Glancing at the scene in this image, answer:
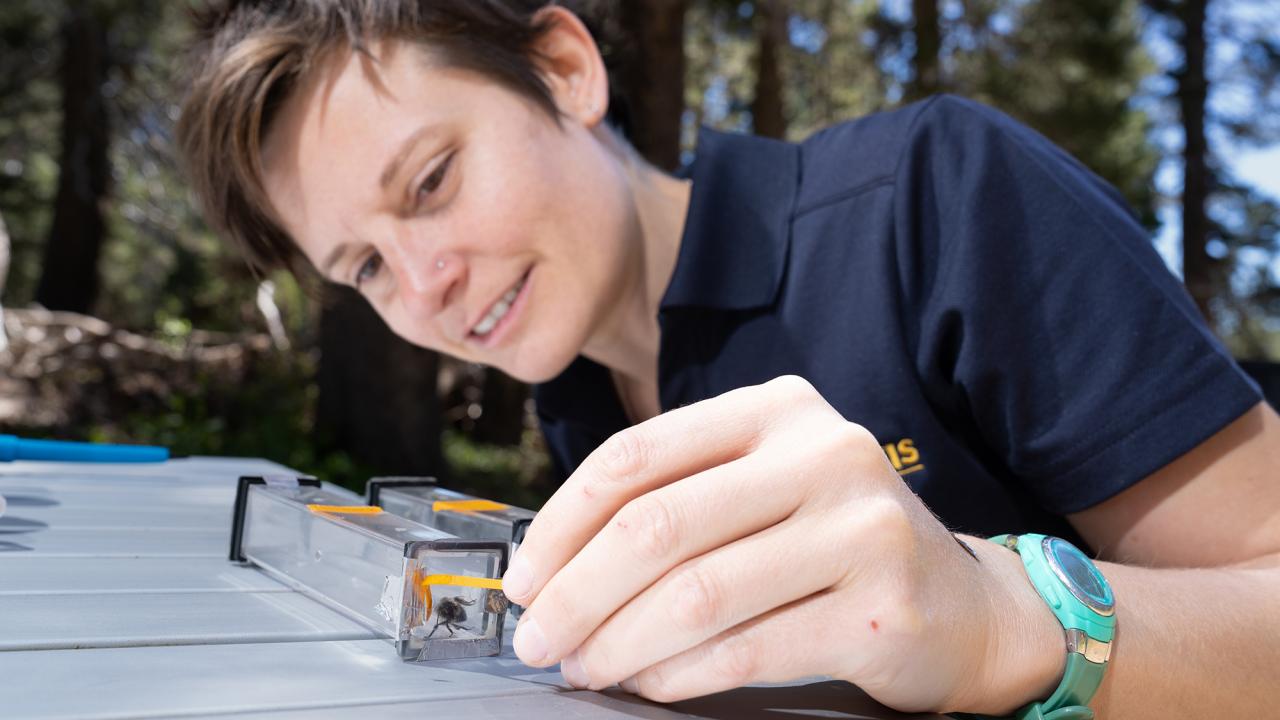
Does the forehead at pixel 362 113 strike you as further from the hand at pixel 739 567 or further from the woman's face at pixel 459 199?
the hand at pixel 739 567

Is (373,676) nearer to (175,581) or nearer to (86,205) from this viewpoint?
(175,581)

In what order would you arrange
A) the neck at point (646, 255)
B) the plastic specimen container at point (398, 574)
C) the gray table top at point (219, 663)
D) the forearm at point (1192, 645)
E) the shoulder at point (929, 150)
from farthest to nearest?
the neck at point (646, 255)
the shoulder at point (929, 150)
the forearm at point (1192, 645)
the plastic specimen container at point (398, 574)
the gray table top at point (219, 663)

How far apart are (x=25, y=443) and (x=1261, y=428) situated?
1.68 meters

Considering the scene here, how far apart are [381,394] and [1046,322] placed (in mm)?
5437

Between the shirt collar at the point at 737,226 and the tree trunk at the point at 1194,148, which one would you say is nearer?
the shirt collar at the point at 737,226

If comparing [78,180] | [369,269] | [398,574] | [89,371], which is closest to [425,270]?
[369,269]

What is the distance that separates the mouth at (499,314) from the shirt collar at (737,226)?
21cm

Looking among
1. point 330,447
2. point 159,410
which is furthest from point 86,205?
point 330,447

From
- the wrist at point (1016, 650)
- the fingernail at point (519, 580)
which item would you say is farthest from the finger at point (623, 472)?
the wrist at point (1016, 650)

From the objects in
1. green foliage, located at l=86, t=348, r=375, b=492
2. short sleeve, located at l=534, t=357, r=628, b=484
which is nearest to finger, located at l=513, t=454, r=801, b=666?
short sleeve, located at l=534, t=357, r=628, b=484

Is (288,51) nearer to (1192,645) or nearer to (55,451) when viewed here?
(55,451)

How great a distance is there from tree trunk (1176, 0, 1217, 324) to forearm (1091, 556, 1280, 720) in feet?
41.4

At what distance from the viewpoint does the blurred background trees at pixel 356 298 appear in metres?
6.25

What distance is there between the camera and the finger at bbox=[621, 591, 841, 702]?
2.21 feet
